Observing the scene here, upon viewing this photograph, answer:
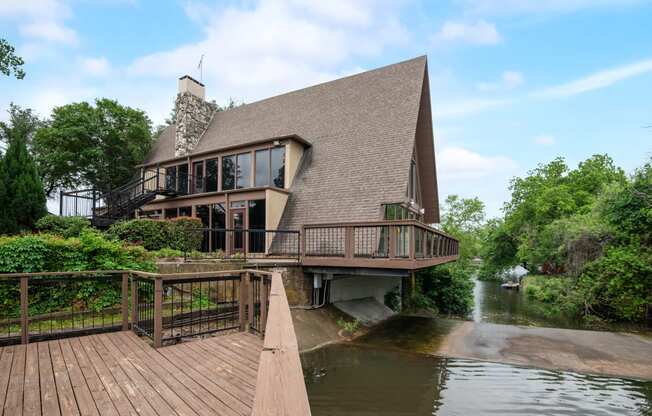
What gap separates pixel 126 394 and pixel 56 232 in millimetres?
11466

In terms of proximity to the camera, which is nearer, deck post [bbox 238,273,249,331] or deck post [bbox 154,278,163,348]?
deck post [bbox 154,278,163,348]

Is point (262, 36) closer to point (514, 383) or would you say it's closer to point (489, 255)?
point (514, 383)

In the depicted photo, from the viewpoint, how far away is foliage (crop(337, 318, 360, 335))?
32.4 feet

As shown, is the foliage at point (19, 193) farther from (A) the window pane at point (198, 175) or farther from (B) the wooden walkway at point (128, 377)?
(B) the wooden walkway at point (128, 377)

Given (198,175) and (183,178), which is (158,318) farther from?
(183,178)

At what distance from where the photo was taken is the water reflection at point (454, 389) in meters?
5.35

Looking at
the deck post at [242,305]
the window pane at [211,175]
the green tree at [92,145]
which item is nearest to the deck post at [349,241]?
the deck post at [242,305]

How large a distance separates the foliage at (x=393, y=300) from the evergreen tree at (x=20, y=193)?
15.2 m

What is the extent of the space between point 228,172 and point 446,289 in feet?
43.0

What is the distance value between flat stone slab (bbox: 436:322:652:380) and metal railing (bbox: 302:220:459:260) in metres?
2.62

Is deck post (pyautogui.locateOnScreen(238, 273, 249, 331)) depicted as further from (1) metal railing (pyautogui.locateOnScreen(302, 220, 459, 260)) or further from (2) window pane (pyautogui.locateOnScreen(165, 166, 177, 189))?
(2) window pane (pyautogui.locateOnScreen(165, 166, 177, 189))

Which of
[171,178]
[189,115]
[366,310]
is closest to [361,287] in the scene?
[366,310]

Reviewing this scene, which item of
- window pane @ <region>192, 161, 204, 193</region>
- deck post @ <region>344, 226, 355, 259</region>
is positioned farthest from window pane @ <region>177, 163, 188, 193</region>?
deck post @ <region>344, 226, 355, 259</region>

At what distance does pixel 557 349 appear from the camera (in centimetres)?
848
